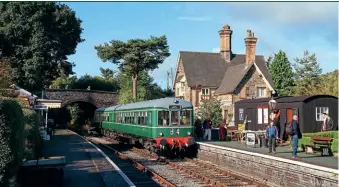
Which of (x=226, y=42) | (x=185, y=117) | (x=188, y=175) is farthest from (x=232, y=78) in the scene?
(x=188, y=175)

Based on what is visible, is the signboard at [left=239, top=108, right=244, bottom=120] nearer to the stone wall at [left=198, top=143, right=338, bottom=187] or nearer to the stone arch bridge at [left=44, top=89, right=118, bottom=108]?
the stone wall at [left=198, top=143, right=338, bottom=187]

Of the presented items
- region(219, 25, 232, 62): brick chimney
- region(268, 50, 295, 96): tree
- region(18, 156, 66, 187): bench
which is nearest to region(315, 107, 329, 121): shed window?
region(18, 156, 66, 187): bench

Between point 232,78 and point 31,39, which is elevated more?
point 31,39

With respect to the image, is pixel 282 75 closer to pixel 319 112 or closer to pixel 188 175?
pixel 319 112

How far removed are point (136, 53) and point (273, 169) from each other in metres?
36.8

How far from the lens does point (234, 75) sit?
144ft

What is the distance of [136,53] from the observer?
161ft

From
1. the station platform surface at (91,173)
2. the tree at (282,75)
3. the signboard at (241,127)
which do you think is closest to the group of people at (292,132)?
the station platform surface at (91,173)

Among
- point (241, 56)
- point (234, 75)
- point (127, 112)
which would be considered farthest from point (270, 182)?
point (241, 56)

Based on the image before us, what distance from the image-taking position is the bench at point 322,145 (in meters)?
16.0

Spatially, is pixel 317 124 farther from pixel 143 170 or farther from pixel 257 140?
pixel 143 170

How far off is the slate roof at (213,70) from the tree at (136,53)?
10.6ft

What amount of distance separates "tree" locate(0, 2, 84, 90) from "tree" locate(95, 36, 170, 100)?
345 inches

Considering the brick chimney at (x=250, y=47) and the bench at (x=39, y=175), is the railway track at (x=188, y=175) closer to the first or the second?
the bench at (x=39, y=175)
